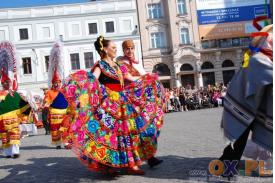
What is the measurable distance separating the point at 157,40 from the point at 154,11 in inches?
110

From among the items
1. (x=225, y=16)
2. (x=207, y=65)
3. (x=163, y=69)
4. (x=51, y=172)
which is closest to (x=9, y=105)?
(x=51, y=172)

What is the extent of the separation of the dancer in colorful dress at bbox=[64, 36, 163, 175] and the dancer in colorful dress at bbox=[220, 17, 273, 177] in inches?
52.1

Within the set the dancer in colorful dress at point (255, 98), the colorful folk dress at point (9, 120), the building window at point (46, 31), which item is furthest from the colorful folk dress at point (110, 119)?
the building window at point (46, 31)

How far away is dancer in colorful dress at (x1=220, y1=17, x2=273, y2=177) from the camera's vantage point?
3.82m

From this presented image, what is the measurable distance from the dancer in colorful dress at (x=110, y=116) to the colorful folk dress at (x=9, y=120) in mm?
3699

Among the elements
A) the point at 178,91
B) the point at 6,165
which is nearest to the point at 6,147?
the point at 6,165

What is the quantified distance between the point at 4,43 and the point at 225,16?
31.8m

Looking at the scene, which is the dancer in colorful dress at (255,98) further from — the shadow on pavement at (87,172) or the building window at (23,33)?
the building window at (23,33)

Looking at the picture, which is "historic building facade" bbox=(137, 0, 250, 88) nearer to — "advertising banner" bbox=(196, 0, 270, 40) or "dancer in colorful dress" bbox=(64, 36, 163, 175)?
"advertising banner" bbox=(196, 0, 270, 40)

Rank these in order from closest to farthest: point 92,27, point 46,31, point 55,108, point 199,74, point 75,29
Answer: point 55,108
point 46,31
point 75,29
point 92,27
point 199,74

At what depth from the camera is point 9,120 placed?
8.59 metres

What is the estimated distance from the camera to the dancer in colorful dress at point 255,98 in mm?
3822

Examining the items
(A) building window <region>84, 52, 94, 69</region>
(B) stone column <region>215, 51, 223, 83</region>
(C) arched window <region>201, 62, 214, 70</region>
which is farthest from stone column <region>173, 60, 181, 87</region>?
(A) building window <region>84, 52, 94, 69</region>

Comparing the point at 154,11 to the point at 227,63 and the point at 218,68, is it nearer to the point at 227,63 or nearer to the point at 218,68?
the point at 218,68
